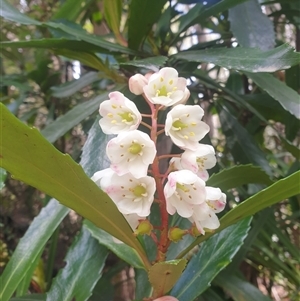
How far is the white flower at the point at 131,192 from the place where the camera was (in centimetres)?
39

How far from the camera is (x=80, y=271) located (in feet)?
1.90

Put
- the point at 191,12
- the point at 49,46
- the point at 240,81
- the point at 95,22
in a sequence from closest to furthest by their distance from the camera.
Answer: the point at 49,46, the point at 191,12, the point at 240,81, the point at 95,22

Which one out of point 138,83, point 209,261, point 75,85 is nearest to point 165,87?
point 138,83

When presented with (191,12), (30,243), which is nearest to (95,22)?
(191,12)

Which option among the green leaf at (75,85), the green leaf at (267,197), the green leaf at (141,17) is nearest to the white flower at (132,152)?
the green leaf at (267,197)

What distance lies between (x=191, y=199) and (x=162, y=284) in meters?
0.11

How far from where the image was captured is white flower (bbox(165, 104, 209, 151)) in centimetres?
42

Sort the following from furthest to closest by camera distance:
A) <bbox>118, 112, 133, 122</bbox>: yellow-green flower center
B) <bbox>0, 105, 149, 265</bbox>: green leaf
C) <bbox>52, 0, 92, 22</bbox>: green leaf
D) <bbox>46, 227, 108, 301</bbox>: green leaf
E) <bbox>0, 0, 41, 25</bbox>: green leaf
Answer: <bbox>52, 0, 92, 22</bbox>: green leaf
<bbox>0, 0, 41, 25</bbox>: green leaf
<bbox>46, 227, 108, 301</bbox>: green leaf
<bbox>118, 112, 133, 122</bbox>: yellow-green flower center
<bbox>0, 105, 149, 265</bbox>: green leaf

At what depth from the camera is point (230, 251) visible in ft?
1.70

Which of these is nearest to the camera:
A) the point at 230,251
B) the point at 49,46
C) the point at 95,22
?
the point at 230,251

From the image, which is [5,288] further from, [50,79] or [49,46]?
[50,79]

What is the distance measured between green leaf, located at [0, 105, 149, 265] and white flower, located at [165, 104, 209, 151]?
11 centimetres

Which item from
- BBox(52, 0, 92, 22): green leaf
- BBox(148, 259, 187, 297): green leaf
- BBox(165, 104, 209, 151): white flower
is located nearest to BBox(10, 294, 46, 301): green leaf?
BBox(148, 259, 187, 297): green leaf

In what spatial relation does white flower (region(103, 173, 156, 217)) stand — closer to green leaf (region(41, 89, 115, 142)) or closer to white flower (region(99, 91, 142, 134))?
white flower (region(99, 91, 142, 134))
